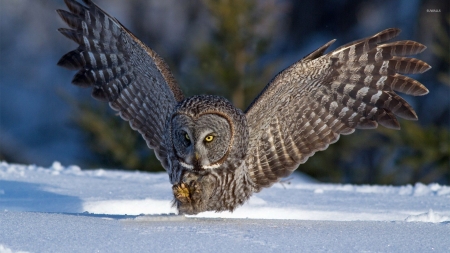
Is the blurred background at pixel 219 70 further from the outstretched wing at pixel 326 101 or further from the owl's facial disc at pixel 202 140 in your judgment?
the owl's facial disc at pixel 202 140

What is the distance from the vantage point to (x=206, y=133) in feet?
14.0

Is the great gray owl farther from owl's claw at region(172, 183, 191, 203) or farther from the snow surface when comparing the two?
the snow surface

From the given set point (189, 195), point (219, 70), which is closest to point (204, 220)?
point (189, 195)

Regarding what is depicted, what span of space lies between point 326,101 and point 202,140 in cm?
104

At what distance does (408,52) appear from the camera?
4559 mm

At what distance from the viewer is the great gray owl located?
4.32 meters

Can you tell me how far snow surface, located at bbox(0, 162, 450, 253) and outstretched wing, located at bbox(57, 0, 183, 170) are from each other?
21.7 inches

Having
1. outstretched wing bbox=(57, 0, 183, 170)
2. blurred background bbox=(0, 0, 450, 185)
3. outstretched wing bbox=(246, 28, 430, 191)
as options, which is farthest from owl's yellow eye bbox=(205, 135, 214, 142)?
blurred background bbox=(0, 0, 450, 185)

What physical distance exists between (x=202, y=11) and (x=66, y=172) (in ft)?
44.2

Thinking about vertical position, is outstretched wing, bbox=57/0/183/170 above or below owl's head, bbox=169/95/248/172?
above

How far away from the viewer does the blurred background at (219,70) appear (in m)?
12.4

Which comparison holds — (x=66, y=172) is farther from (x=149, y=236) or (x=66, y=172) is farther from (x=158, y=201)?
(x=149, y=236)

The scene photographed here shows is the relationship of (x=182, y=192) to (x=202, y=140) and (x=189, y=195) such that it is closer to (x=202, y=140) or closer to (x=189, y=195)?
(x=189, y=195)

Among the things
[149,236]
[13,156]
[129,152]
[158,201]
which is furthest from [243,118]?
[13,156]
